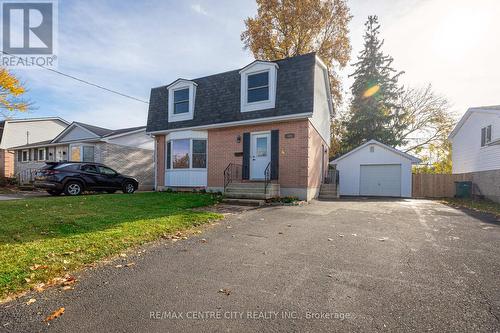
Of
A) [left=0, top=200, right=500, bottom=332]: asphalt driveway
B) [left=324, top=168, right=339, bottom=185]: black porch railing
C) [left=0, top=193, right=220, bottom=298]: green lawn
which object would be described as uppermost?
[left=324, top=168, right=339, bottom=185]: black porch railing

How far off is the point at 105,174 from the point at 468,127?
965 inches

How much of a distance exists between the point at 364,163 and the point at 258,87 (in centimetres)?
1103

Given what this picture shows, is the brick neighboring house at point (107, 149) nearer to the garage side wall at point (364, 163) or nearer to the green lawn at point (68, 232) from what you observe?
the green lawn at point (68, 232)

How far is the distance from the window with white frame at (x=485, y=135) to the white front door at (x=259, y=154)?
14417mm

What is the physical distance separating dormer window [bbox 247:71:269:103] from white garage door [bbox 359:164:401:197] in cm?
1093

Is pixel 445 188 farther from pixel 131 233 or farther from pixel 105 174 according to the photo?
pixel 105 174

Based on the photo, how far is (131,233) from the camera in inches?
211

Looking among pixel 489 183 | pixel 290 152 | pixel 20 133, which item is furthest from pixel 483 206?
pixel 20 133

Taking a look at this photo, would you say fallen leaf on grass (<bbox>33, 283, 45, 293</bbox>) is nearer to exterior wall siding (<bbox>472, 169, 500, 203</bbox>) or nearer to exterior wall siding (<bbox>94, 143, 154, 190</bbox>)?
exterior wall siding (<bbox>94, 143, 154, 190</bbox>)

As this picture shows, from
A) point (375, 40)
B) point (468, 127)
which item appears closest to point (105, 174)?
point (468, 127)

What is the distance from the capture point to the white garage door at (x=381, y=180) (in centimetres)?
1842

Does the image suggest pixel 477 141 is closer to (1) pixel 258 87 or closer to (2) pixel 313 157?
(2) pixel 313 157

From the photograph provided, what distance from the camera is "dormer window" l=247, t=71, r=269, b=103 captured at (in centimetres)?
1261

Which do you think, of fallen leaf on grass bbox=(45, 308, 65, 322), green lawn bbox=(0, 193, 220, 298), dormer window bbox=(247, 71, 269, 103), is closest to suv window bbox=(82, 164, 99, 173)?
green lawn bbox=(0, 193, 220, 298)
